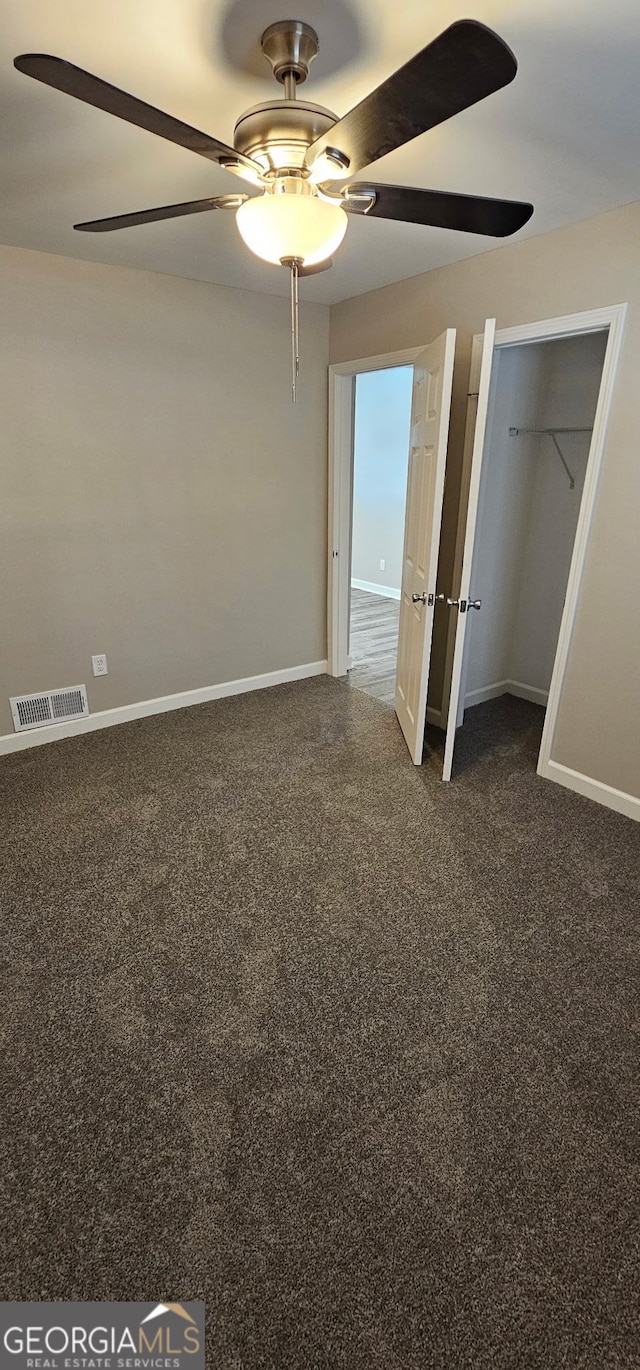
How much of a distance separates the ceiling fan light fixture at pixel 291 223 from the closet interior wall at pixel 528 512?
2.11 m

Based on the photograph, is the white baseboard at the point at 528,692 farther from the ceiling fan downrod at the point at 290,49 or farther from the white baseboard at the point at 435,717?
the ceiling fan downrod at the point at 290,49

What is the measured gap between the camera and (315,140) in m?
1.22

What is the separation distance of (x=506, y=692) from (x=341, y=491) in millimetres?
1787

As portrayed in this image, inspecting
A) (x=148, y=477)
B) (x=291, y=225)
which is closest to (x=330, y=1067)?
(x=291, y=225)

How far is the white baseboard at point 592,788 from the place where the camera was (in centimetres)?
269

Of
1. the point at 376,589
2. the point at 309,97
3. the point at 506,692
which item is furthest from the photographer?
the point at 376,589

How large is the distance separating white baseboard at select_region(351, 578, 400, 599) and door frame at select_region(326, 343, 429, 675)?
2.65m

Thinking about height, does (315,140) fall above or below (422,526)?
above

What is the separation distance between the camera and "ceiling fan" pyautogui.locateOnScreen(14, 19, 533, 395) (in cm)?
95

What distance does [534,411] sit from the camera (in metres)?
3.56

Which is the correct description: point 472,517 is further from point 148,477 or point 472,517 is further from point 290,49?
point 148,477

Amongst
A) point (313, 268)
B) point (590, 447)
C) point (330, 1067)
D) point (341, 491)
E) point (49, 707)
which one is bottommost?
point (330, 1067)

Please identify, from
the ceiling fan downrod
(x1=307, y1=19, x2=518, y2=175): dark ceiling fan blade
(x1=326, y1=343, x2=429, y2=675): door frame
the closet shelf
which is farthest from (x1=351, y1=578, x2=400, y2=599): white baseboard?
(x1=307, y1=19, x2=518, y2=175): dark ceiling fan blade

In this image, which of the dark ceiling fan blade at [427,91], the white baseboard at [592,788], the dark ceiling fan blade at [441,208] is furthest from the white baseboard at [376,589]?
the dark ceiling fan blade at [427,91]
